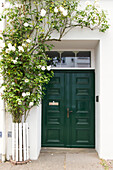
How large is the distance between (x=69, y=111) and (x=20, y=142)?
1687 mm

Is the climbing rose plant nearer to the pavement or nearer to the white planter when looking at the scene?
the white planter

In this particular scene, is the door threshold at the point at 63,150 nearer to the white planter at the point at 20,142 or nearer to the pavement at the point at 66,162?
the pavement at the point at 66,162

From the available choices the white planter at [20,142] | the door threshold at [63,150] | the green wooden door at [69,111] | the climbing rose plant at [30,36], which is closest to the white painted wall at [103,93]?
the climbing rose plant at [30,36]

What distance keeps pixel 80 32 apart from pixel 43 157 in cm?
312

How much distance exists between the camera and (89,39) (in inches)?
184

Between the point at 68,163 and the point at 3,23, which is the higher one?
the point at 3,23

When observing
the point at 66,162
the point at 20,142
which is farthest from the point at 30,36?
the point at 66,162

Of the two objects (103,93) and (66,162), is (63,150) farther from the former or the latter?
(103,93)

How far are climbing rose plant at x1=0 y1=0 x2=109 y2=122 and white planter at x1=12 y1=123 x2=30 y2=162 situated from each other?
22 centimetres

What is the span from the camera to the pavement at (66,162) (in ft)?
13.5

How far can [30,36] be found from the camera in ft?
15.3

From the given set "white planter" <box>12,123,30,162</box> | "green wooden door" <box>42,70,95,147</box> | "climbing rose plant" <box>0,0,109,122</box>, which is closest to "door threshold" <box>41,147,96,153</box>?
"green wooden door" <box>42,70,95,147</box>

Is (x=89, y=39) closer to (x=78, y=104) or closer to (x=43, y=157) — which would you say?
(x=78, y=104)

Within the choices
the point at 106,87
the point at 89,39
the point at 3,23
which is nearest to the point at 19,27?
the point at 3,23
